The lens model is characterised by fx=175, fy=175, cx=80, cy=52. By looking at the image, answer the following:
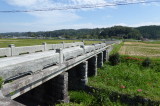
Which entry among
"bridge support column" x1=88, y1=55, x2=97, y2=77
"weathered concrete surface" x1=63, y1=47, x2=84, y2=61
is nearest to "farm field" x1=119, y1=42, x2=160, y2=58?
"bridge support column" x1=88, y1=55, x2=97, y2=77

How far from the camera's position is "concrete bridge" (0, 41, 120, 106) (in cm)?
442

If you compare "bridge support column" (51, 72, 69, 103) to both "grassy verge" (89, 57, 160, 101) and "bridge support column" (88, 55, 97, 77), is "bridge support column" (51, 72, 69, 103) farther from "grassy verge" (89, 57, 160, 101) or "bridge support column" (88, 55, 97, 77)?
"bridge support column" (88, 55, 97, 77)

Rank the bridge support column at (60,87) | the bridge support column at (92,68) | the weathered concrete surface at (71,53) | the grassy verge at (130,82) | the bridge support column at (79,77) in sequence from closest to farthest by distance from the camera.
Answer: the bridge support column at (60,87) < the weathered concrete surface at (71,53) < the grassy verge at (130,82) < the bridge support column at (79,77) < the bridge support column at (92,68)

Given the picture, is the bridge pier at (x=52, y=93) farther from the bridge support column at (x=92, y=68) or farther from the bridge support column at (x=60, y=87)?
the bridge support column at (x=92, y=68)

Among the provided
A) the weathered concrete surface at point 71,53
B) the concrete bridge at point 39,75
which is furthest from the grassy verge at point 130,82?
the weathered concrete surface at point 71,53

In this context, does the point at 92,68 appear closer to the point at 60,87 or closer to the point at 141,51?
the point at 60,87

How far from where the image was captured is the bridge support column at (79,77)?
42.0ft

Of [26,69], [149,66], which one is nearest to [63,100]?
[26,69]

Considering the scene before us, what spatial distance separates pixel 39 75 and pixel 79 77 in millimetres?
7420

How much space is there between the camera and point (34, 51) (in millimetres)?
11938

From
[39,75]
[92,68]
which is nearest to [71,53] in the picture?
[39,75]

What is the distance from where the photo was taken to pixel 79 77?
12969mm

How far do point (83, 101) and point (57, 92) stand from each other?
10.3 ft

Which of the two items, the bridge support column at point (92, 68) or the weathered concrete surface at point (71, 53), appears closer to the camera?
the weathered concrete surface at point (71, 53)
